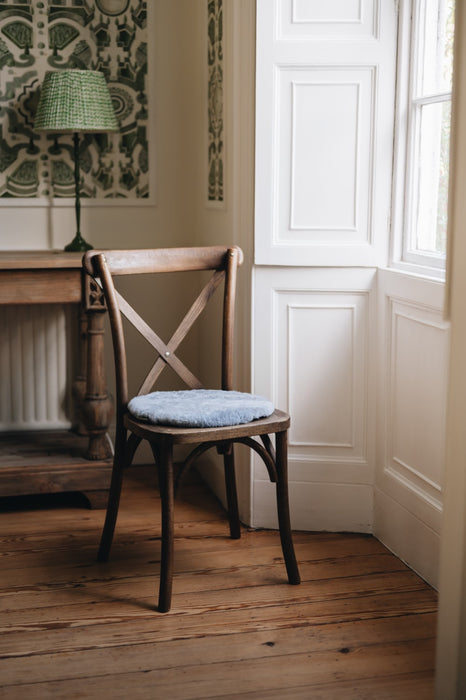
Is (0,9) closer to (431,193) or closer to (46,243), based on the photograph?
(46,243)

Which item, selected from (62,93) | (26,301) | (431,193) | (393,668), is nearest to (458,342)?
(393,668)

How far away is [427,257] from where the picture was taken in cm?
275

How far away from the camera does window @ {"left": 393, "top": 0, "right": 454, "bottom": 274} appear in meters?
2.67

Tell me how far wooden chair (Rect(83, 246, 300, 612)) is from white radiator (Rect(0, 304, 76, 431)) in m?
1.03

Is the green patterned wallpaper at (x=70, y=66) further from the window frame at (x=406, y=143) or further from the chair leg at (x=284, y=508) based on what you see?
the chair leg at (x=284, y=508)

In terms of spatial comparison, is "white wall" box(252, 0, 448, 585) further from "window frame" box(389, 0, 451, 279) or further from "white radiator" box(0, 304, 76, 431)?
"white radiator" box(0, 304, 76, 431)

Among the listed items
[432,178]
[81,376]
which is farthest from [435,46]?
[81,376]

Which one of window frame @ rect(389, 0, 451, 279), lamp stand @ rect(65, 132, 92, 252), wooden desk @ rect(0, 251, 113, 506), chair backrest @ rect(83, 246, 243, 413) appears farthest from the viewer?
lamp stand @ rect(65, 132, 92, 252)

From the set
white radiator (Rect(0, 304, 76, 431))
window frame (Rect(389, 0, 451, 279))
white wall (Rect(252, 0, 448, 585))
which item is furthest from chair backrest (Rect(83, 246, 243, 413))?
white radiator (Rect(0, 304, 76, 431))

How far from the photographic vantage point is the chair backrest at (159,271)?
2584mm

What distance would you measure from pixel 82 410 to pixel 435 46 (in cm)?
174

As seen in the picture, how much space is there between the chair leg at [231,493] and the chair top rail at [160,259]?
1.96 feet

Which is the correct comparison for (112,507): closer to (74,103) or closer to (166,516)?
(166,516)

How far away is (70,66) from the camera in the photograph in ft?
11.6
